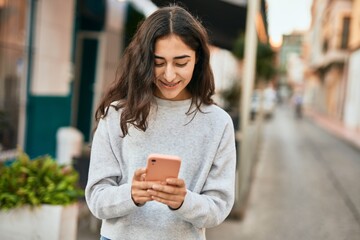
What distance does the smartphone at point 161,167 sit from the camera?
126cm

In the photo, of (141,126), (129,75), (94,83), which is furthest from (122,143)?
(94,83)

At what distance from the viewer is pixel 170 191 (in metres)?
1.29

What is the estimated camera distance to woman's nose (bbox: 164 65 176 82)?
1.46 metres

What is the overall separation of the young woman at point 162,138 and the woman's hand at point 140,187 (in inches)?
3.6

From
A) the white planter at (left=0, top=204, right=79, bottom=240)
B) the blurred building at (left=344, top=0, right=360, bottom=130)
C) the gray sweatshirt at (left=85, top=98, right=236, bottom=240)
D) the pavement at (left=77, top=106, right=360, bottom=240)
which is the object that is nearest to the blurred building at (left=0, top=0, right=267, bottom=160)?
the pavement at (left=77, top=106, right=360, bottom=240)

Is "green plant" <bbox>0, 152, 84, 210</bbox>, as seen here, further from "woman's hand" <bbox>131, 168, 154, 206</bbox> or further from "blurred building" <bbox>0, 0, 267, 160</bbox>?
"blurred building" <bbox>0, 0, 267, 160</bbox>

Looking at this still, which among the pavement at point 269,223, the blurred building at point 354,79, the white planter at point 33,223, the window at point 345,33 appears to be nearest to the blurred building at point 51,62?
the pavement at point 269,223

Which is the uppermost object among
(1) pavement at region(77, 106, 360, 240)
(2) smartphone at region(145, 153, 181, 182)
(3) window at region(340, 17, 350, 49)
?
(3) window at region(340, 17, 350, 49)

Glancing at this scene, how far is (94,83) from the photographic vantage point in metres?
9.39

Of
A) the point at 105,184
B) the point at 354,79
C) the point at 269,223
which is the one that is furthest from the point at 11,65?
the point at 354,79

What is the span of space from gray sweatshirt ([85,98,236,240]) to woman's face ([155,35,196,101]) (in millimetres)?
65

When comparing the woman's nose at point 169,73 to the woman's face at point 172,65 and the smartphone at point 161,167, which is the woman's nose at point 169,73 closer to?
the woman's face at point 172,65

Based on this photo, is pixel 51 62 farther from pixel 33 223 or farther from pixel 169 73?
pixel 169 73

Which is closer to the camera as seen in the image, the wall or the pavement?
the pavement
